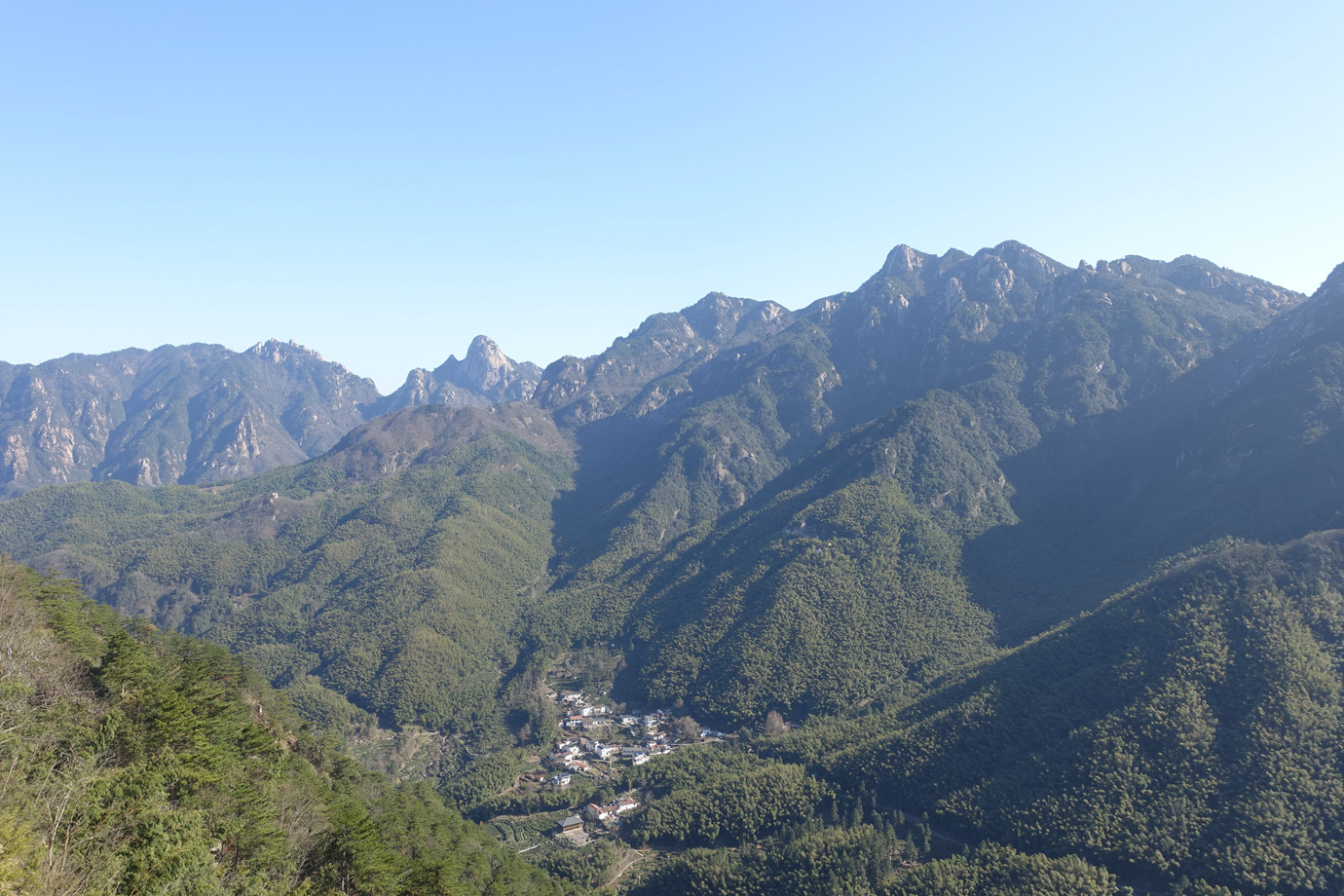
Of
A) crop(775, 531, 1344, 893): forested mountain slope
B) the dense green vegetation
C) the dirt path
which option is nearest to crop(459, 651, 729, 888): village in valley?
the dirt path

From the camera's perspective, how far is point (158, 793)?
37.5 meters

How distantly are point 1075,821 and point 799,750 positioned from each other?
2043 inches

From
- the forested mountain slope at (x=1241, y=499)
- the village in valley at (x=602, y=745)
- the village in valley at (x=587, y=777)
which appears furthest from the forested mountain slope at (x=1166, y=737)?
the forested mountain slope at (x=1241, y=499)

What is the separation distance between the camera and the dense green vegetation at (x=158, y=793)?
32.0 meters

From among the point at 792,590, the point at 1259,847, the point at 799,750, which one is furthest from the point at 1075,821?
the point at 792,590

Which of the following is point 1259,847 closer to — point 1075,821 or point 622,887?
point 1075,821

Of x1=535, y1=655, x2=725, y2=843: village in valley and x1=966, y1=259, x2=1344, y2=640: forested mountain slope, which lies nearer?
x1=535, y1=655, x2=725, y2=843: village in valley

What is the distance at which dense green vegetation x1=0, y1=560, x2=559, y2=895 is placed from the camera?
3195cm

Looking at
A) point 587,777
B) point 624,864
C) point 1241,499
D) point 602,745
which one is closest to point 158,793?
point 624,864

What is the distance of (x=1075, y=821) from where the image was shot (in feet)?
301

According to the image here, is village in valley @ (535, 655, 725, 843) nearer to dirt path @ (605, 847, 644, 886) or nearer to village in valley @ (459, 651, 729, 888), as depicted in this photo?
village in valley @ (459, 651, 729, 888)

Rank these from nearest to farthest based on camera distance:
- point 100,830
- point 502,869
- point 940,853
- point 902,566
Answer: point 100,830, point 502,869, point 940,853, point 902,566

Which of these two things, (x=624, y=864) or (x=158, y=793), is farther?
(x=624, y=864)

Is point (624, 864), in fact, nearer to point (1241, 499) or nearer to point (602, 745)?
point (602, 745)
